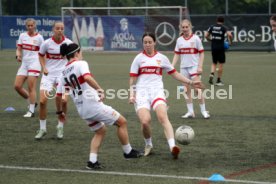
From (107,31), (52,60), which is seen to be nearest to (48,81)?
(52,60)

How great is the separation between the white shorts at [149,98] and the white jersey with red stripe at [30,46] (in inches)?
214

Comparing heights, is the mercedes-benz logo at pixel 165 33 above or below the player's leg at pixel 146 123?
above

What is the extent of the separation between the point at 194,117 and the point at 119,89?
636cm

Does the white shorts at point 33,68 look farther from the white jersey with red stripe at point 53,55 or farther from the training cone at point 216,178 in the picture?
the training cone at point 216,178

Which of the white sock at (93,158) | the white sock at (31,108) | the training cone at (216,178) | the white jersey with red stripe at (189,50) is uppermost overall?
the white jersey with red stripe at (189,50)

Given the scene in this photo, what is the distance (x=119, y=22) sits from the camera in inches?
1576

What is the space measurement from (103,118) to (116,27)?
30.2 m

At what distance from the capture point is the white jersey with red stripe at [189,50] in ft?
50.9

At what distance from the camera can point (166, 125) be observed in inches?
420

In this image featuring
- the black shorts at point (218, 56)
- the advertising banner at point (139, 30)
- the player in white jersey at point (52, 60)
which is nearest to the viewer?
the player in white jersey at point (52, 60)

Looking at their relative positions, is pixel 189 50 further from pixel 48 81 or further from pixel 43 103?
pixel 43 103

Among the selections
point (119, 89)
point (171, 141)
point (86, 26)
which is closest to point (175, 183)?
point (171, 141)

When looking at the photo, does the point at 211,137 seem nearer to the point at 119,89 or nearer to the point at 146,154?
the point at 146,154

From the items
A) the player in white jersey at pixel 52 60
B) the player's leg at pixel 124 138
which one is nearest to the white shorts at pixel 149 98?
the player's leg at pixel 124 138
